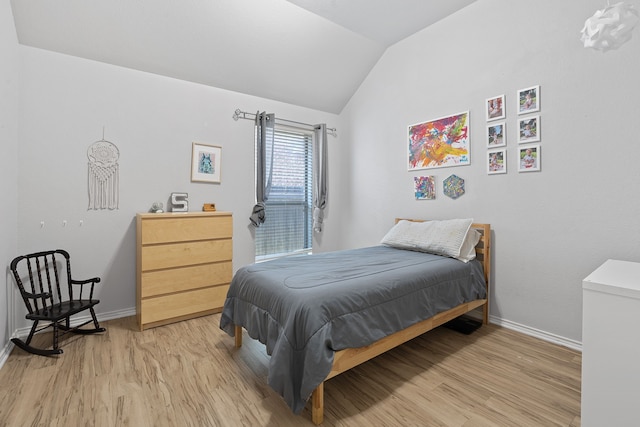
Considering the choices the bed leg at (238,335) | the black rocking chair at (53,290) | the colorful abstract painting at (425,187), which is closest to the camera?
the black rocking chair at (53,290)

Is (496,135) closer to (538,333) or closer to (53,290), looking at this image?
(538,333)

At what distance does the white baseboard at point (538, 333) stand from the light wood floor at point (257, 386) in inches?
2.9

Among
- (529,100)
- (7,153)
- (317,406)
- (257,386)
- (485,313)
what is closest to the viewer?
(317,406)

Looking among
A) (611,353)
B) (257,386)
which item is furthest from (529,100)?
(257,386)

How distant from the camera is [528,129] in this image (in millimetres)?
2432

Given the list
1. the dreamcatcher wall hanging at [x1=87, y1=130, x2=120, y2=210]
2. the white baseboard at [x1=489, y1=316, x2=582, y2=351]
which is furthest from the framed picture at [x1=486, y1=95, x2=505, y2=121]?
the dreamcatcher wall hanging at [x1=87, y1=130, x2=120, y2=210]

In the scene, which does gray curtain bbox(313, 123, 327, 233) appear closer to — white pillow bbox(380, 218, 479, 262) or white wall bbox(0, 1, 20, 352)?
white pillow bbox(380, 218, 479, 262)

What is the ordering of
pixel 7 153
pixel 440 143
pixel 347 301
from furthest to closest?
pixel 440 143 → pixel 7 153 → pixel 347 301

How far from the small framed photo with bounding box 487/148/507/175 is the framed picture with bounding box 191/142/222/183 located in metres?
2.75

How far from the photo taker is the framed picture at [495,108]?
102 inches

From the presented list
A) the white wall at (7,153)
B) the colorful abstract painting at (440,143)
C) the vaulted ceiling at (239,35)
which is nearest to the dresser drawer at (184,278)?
the white wall at (7,153)

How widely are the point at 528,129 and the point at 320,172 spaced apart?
2.39 meters

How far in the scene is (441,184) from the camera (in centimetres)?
308

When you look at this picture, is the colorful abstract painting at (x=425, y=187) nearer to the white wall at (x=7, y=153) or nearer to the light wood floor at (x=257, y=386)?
the light wood floor at (x=257, y=386)
